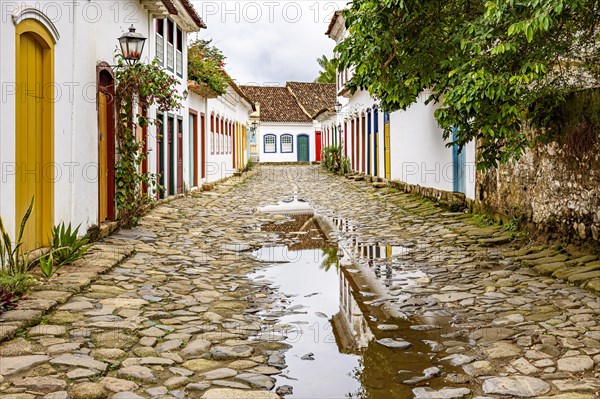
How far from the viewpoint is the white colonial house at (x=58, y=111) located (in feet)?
22.4

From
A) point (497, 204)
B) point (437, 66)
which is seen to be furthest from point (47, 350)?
point (497, 204)

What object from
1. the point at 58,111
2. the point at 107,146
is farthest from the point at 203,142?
the point at 58,111

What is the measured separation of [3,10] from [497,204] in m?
7.89

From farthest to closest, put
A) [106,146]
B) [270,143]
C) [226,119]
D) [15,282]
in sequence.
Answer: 1. [270,143]
2. [226,119]
3. [106,146]
4. [15,282]

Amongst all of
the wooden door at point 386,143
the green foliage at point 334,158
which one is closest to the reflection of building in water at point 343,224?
the wooden door at point 386,143

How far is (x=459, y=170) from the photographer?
13.7 m

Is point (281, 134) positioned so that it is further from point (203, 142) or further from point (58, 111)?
point (58, 111)

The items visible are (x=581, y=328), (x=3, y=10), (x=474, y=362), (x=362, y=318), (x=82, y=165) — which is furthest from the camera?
(x=82, y=165)

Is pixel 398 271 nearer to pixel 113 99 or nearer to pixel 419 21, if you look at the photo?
pixel 419 21

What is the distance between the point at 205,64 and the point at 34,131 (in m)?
12.8

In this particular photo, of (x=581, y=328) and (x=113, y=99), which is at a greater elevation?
(x=113, y=99)

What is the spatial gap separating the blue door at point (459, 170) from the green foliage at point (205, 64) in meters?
→ 8.84

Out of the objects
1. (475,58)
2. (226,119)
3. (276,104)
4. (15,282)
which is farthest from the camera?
(276,104)

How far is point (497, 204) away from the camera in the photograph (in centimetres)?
1091
